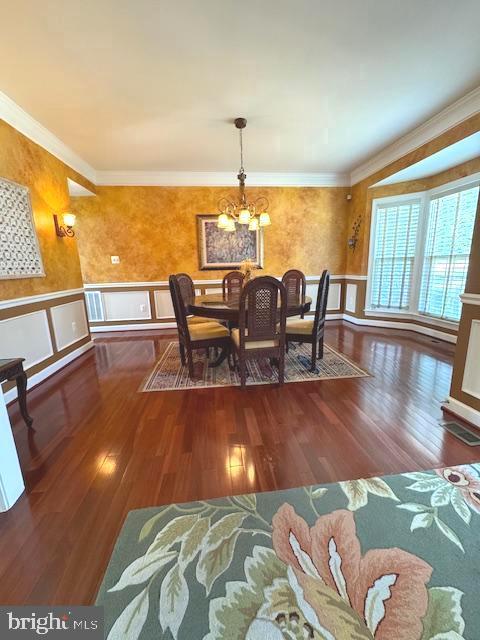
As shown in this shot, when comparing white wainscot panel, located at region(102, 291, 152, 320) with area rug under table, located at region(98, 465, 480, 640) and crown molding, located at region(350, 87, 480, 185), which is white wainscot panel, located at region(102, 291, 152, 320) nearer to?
area rug under table, located at region(98, 465, 480, 640)

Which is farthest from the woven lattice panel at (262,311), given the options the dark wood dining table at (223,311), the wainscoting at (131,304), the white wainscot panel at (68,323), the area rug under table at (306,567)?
the wainscoting at (131,304)

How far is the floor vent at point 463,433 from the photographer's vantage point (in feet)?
5.69

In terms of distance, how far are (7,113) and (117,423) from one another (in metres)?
3.09

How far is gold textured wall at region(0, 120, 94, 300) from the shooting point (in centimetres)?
246

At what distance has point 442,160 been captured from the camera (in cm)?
328

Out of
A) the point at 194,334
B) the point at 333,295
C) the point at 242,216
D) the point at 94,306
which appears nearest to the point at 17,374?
the point at 194,334

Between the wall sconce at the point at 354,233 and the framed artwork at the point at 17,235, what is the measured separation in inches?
194

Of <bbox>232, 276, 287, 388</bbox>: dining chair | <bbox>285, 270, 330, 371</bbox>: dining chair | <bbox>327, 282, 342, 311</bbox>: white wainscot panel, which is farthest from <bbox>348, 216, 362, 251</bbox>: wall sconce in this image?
<bbox>232, 276, 287, 388</bbox>: dining chair

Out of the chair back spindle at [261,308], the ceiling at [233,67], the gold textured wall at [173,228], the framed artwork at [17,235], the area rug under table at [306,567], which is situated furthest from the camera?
the gold textured wall at [173,228]

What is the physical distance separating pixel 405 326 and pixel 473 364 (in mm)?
2807

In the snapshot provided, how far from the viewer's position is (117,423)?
204 cm

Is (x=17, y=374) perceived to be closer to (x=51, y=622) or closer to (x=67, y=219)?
(x=51, y=622)

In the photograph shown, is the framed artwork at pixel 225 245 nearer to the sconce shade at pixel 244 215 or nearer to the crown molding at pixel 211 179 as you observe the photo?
the crown molding at pixel 211 179

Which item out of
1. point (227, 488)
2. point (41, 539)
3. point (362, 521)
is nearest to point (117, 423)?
point (41, 539)
